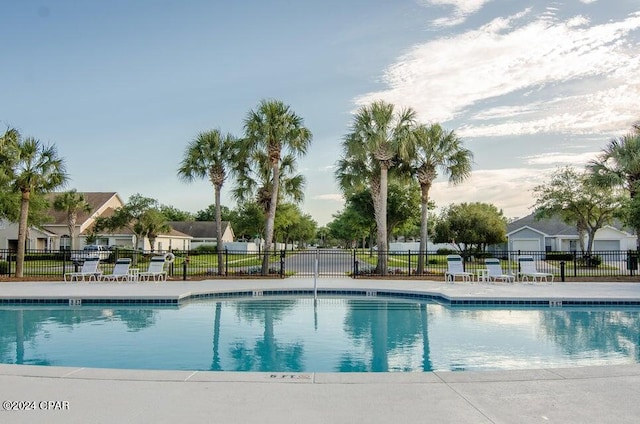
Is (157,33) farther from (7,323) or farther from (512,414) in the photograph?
(512,414)

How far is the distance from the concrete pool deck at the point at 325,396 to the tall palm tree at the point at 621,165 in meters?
17.5

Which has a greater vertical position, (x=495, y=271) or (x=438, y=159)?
(x=438, y=159)

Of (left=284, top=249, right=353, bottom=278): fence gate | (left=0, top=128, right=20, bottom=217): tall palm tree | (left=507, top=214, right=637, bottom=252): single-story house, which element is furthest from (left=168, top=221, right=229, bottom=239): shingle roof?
(left=0, top=128, right=20, bottom=217): tall palm tree

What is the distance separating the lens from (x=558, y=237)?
48.2 metres

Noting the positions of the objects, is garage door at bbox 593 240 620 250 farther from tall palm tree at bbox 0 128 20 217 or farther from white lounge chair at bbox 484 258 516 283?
tall palm tree at bbox 0 128 20 217

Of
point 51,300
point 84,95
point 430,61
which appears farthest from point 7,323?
point 430,61

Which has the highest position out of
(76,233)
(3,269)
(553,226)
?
(553,226)

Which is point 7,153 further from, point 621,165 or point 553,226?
point 553,226

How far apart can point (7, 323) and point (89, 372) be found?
7.23 m

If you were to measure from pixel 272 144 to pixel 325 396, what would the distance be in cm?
1773

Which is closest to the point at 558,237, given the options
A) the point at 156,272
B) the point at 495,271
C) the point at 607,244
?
the point at 607,244

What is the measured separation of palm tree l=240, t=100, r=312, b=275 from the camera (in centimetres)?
Result: 2153

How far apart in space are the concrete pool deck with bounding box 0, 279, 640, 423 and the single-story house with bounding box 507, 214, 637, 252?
45.3 metres

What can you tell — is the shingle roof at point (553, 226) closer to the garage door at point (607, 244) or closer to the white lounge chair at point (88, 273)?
the garage door at point (607, 244)
